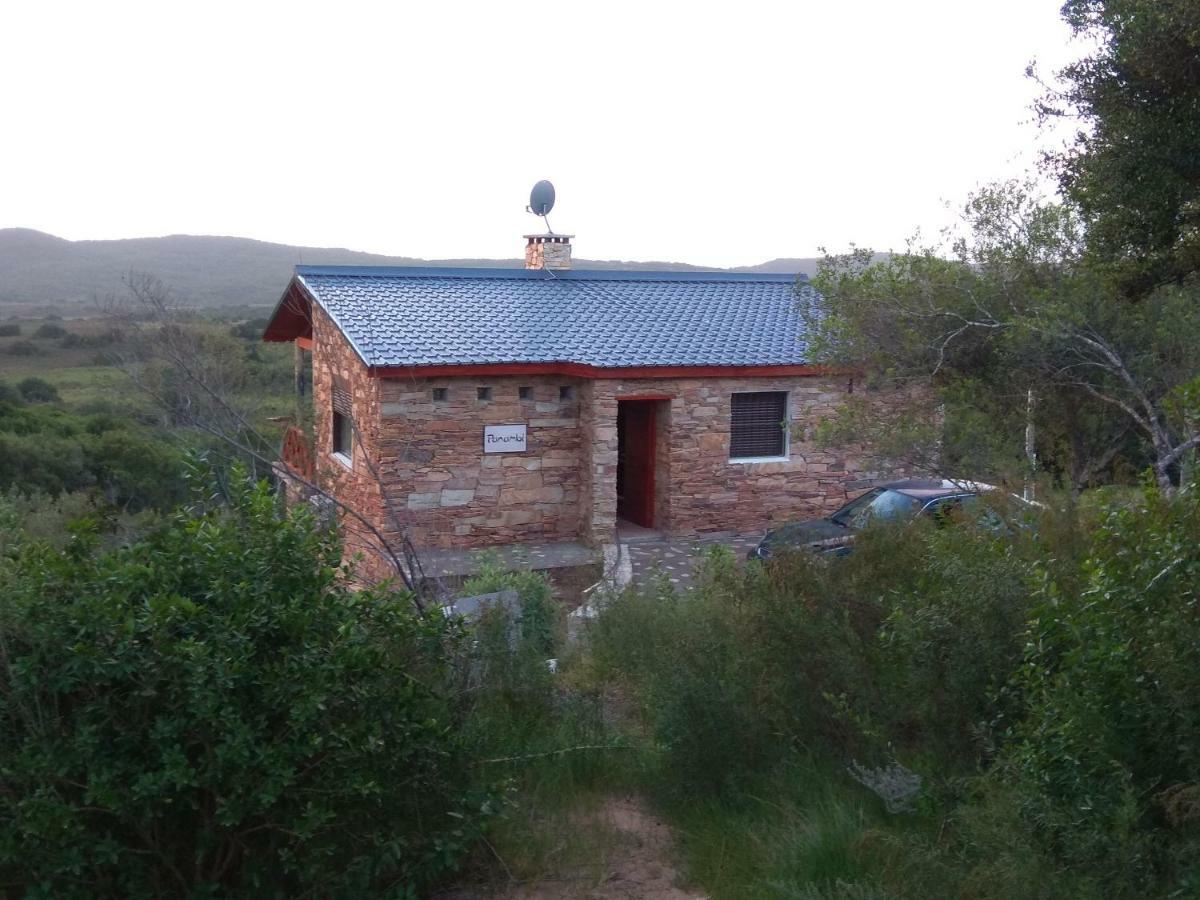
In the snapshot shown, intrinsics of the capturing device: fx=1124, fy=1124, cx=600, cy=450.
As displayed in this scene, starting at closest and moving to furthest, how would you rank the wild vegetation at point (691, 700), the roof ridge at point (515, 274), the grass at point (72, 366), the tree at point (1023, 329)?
the wild vegetation at point (691, 700)
the tree at point (1023, 329)
the roof ridge at point (515, 274)
the grass at point (72, 366)

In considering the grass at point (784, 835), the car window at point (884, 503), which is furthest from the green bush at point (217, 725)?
the car window at point (884, 503)

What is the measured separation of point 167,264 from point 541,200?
70.9 meters

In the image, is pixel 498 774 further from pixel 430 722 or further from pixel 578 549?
pixel 578 549

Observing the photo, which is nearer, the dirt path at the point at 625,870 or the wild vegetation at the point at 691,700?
the wild vegetation at the point at 691,700

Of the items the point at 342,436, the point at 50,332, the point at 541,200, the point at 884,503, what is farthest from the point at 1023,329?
the point at 50,332

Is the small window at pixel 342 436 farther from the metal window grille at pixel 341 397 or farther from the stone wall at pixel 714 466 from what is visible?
the stone wall at pixel 714 466

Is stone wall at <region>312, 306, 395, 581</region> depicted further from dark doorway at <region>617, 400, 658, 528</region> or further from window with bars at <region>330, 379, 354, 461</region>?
dark doorway at <region>617, 400, 658, 528</region>

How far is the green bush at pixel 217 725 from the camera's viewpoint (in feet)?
12.9

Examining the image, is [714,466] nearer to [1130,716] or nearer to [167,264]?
[1130,716]

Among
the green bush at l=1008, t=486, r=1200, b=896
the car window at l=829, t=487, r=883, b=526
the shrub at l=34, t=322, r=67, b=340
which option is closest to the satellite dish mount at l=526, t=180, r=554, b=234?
the car window at l=829, t=487, r=883, b=526

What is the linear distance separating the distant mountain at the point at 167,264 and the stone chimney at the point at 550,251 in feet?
140

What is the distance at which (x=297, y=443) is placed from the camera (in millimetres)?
16906

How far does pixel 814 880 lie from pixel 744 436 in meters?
12.8

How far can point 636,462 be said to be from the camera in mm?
17453
